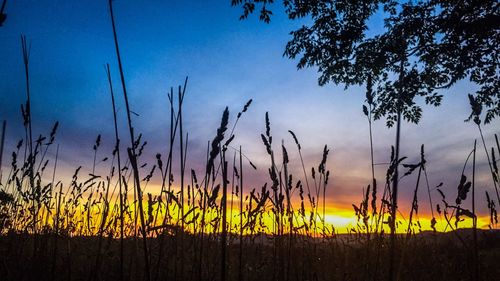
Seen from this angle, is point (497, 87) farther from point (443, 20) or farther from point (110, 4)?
point (110, 4)

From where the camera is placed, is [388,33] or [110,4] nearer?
[110,4]

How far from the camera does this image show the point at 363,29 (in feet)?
30.5

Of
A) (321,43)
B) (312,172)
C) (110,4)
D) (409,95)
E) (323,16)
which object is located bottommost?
(312,172)

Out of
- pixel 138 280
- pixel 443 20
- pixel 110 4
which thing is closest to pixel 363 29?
pixel 443 20

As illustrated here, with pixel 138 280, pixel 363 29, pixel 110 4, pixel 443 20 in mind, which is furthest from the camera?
pixel 363 29

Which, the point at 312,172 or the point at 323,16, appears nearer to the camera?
the point at 312,172

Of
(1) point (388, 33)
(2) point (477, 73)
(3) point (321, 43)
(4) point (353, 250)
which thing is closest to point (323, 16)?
(3) point (321, 43)

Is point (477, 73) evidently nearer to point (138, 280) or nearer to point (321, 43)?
point (321, 43)

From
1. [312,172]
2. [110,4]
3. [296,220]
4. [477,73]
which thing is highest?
[477,73]

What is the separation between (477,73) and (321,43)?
4655mm

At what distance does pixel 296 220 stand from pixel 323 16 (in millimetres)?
7110

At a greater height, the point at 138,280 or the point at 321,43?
the point at 321,43

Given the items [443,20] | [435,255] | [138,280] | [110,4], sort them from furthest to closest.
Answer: [443,20] → [435,255] → [138,280] → [110,4]

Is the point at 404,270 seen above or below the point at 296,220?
below
